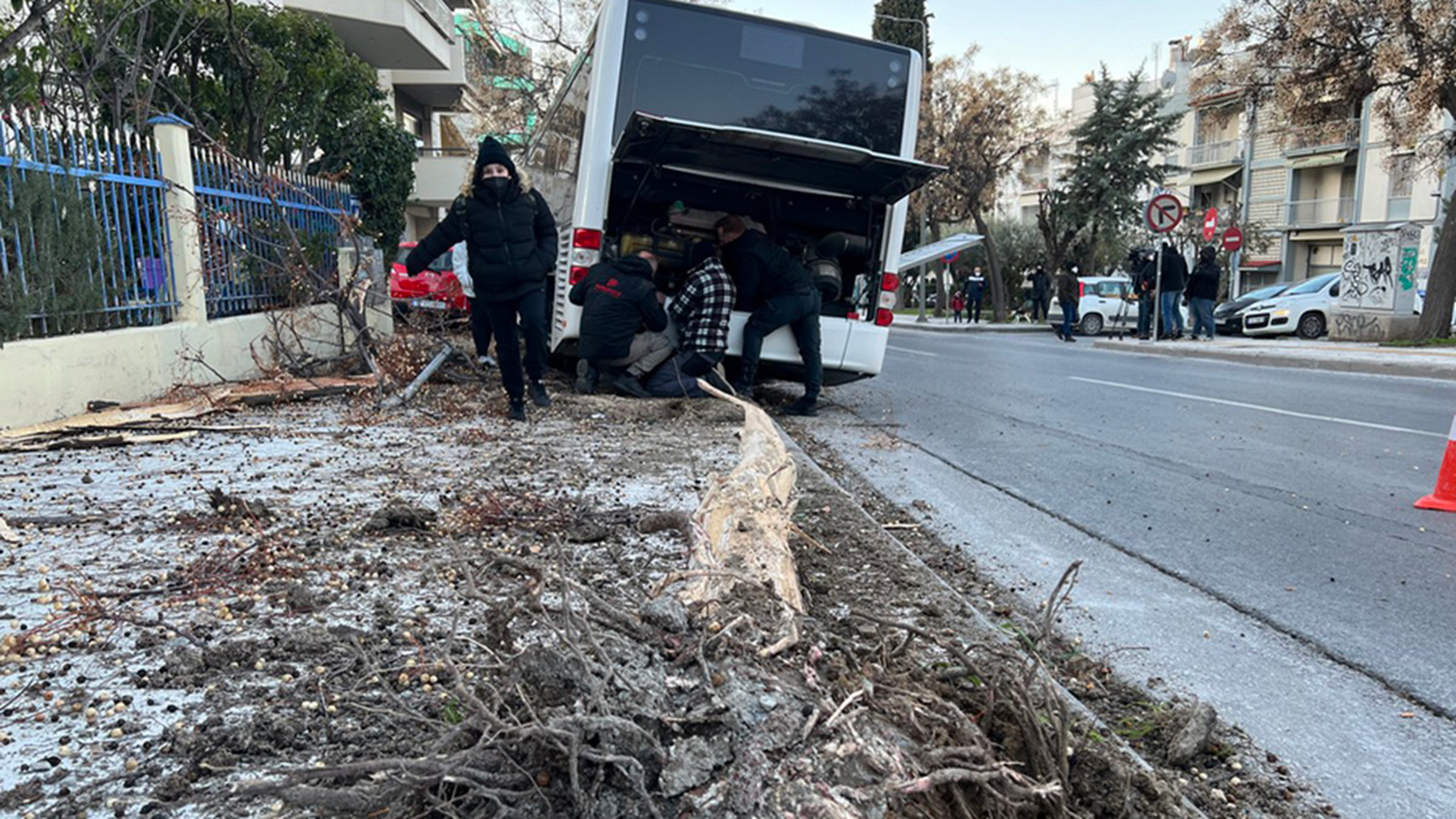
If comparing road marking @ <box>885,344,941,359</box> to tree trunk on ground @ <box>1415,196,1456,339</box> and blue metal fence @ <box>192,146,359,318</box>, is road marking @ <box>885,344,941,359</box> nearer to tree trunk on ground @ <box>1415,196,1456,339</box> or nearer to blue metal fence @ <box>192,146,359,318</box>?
tree trunk on ground @ <box>1415,196,1456,339</box>

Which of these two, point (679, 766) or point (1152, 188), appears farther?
point (1152, 188)

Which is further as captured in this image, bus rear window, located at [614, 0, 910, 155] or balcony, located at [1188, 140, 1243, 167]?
balcony, located at [1188, 140, 1243, 167]

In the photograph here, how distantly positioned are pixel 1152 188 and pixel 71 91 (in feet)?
Result: 129

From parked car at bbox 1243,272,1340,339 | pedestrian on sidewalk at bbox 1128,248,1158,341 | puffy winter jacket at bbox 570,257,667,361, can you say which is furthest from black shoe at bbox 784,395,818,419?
parked car at bbox 1243,272,1340,339

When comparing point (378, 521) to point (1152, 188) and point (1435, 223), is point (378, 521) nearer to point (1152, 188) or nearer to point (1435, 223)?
point (1435, 223)

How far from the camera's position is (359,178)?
55.9ft

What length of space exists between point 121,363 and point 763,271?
512 centimetres

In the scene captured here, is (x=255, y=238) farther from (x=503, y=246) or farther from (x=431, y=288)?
(x=431, y=288)

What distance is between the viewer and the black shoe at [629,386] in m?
8.40

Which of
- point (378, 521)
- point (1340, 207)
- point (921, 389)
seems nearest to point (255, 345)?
point (378, 521)

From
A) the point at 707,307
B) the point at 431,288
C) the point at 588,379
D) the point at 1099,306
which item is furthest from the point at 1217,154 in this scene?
the point at 588,379

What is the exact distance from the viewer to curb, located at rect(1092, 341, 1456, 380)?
521 inches

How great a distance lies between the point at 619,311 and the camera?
7941 millimetres

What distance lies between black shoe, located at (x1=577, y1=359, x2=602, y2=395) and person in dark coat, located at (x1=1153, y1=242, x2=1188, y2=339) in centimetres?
1506
